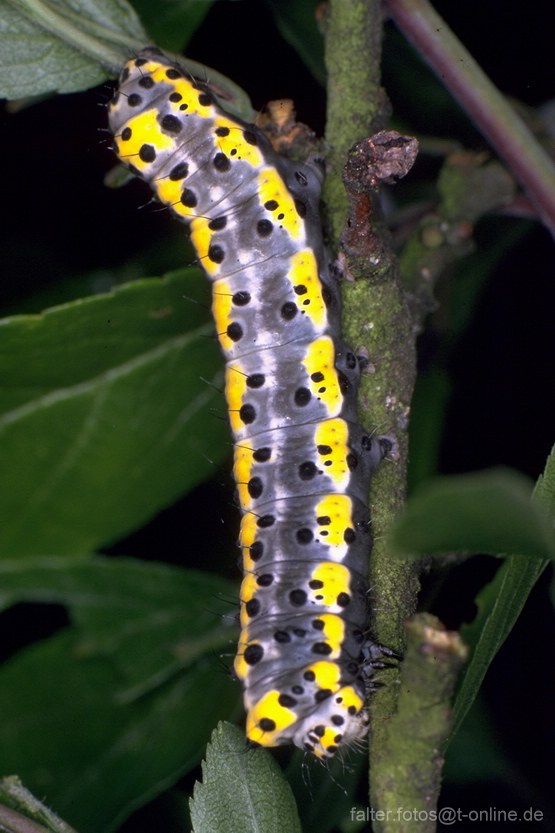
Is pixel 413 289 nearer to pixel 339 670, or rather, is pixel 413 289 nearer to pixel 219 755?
pixel 339 670

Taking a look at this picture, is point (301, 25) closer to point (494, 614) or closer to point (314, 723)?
point (494, 614)

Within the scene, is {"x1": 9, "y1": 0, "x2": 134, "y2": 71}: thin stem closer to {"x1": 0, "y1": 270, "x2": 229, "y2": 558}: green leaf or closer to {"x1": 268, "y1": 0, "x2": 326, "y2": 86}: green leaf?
{"x1": 268, "y1": 0, "x2": 326, "y2": 86}: green leaf

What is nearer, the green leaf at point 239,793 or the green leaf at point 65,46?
the green leaf at point 239,793

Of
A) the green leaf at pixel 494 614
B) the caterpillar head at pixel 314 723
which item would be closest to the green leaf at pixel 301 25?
the green leaf at pixel 494 614

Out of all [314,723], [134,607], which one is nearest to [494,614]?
[314,723]

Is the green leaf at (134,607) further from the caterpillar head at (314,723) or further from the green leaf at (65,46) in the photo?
the green leaf at (65,46)

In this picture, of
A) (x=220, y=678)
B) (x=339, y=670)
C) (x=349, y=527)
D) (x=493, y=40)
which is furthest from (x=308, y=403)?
(x=493, y=40)

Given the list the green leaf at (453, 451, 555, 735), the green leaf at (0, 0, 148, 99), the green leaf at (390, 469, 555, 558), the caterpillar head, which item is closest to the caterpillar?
the caterpillar head
